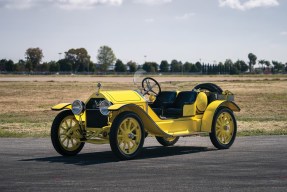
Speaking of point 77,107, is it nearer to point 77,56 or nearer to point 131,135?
point 131,135

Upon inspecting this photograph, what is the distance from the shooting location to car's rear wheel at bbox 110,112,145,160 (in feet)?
32.6

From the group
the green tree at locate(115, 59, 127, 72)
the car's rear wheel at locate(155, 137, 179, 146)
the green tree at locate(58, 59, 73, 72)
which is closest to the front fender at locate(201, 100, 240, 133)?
the car's rear wheel at locate(155, 137, 179, 146)

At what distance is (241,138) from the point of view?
14109 millimetres

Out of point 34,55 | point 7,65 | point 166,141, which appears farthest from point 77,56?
point 166,141

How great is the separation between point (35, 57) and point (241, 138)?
186 meters

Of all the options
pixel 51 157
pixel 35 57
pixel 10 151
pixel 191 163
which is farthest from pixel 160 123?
pixel 35 57

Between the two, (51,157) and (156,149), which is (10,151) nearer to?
(51,157)

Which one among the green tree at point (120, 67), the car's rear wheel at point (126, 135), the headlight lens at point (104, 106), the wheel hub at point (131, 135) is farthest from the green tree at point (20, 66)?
the wheel hub at point (131, 135)

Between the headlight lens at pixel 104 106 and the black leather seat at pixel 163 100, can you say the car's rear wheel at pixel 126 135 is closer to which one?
the headlight lens at pixel 104 106

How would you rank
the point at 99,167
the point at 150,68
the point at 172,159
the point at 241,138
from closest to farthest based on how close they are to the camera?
the point at 99,167 < the point at 172,159 < the point at 241,138 < the point at 150,68

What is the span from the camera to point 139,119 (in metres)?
10.4

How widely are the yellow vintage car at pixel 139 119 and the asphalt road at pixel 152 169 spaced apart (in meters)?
0.34

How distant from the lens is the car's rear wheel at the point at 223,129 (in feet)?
39.5

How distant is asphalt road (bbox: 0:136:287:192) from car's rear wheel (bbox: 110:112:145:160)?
0.69ft
